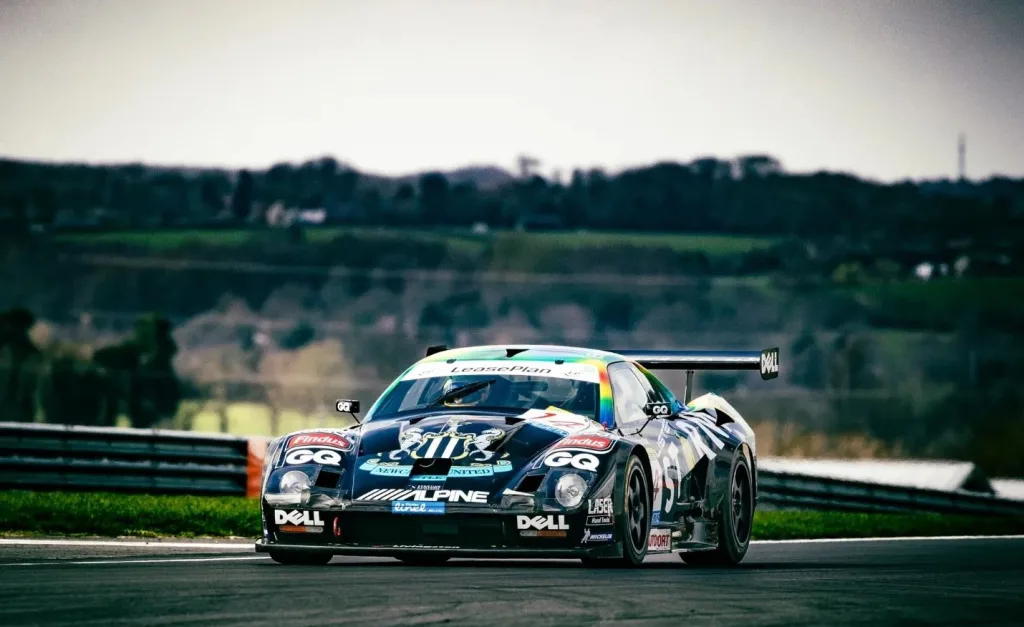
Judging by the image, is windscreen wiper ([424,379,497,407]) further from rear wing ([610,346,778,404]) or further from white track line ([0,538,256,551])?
white track line ([0,538,256,551])

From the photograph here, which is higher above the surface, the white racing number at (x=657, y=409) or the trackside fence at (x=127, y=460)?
the white racing number at (x=657, y=409)

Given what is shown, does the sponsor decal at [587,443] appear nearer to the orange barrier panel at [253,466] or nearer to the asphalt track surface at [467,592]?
the asphalt track surface at [467,592]

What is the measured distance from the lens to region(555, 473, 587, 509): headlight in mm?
11133

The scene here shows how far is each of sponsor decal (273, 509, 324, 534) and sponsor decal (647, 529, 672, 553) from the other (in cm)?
200

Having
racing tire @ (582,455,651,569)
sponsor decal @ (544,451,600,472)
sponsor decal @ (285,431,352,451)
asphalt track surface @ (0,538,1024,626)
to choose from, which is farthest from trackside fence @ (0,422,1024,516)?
sponsor decal @ (544,451,600,472)

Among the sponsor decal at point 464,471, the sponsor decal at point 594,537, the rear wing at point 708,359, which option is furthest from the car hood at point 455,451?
the rear wing at point 708,359

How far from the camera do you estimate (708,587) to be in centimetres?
1016

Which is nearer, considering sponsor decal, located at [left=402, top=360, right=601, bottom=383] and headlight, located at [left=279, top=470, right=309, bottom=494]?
headlight, located at [left=279, top=470, right=309, bottom=494]

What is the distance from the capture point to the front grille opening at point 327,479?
448 inches

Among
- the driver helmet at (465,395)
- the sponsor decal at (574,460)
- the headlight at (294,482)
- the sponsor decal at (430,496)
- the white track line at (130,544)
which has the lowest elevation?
the white track line at (130,544)

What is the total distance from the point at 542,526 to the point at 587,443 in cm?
61

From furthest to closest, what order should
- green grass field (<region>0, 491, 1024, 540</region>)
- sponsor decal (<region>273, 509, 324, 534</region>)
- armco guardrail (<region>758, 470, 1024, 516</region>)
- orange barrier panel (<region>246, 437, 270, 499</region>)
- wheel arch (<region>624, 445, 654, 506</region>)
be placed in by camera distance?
armco guardrail (<region>758, 470, 1024, 516</region>) → orange barrier panel (<region>246, 437, 270, 499</region>) → green grass field (<region>0, 491, 1024, 540</region>) → wheel arch (<region>624, 445, 654, 506</region>) → sponsor decal (<region>273, 509, 324, 534</region>)

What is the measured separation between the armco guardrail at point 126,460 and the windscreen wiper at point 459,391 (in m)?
6.66

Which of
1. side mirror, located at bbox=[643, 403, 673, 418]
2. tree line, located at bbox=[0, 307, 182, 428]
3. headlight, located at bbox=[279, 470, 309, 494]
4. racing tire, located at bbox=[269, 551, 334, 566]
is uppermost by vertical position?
side mirror, located at bbox=[643, 403, 673, 418]
